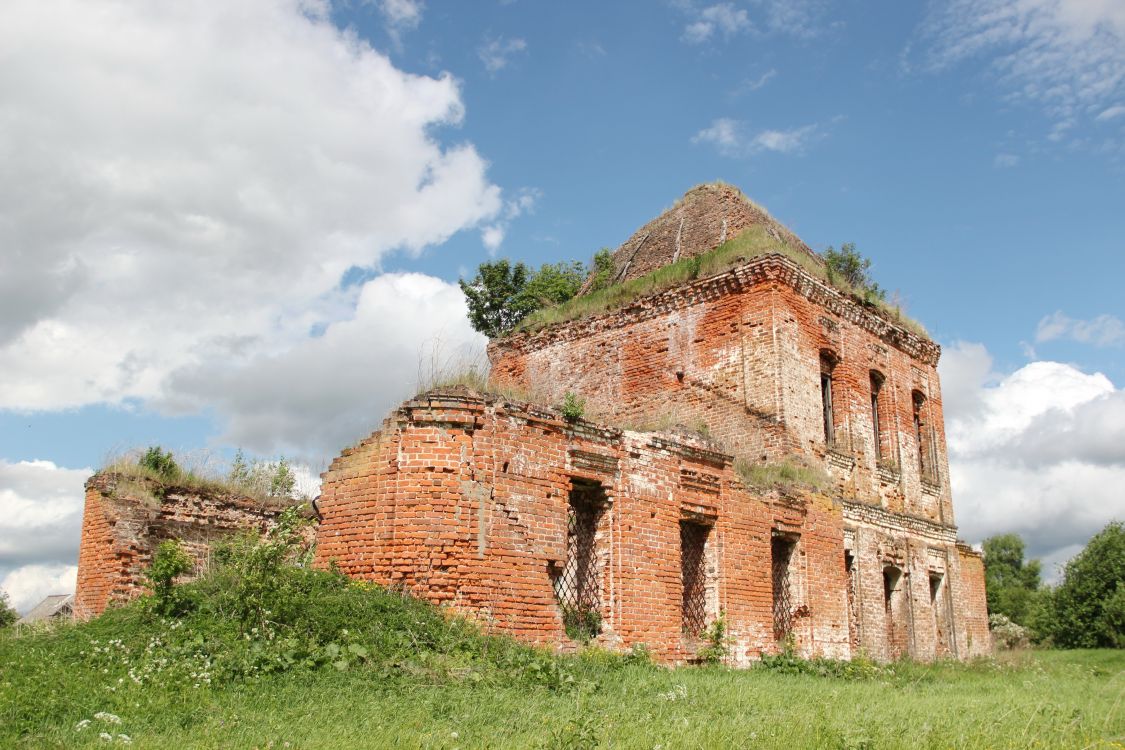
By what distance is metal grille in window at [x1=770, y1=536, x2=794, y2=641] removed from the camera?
1363 centimetres

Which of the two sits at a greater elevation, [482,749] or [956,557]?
[956,557]

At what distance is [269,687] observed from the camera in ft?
22.2

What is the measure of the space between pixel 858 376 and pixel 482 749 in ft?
46.2

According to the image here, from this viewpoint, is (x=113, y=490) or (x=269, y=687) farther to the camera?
(x=113, y=490)

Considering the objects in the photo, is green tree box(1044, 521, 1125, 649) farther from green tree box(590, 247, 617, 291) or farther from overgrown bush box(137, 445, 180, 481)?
overgrown bush box(137, 445, 180, 481)

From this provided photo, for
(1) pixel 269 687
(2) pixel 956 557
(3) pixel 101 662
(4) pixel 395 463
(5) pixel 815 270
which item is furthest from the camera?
A: (2) pixel 956 557

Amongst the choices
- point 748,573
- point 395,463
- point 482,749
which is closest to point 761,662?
point 748,573

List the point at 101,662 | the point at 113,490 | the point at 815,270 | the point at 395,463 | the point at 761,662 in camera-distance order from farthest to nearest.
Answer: the point at 815,270, the point at 761,662, the point at 113,490, the point at 395,463, the point at 101,662

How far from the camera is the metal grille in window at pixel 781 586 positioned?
13.6m

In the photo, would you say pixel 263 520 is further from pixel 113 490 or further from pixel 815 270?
pixel 815 270

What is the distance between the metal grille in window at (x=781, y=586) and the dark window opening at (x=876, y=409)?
4.99 meters

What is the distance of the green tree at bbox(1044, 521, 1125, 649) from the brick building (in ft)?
37.0

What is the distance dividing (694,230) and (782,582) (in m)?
8.78

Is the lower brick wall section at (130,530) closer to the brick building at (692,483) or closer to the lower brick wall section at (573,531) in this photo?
the lower brick wall section at (573,531)
